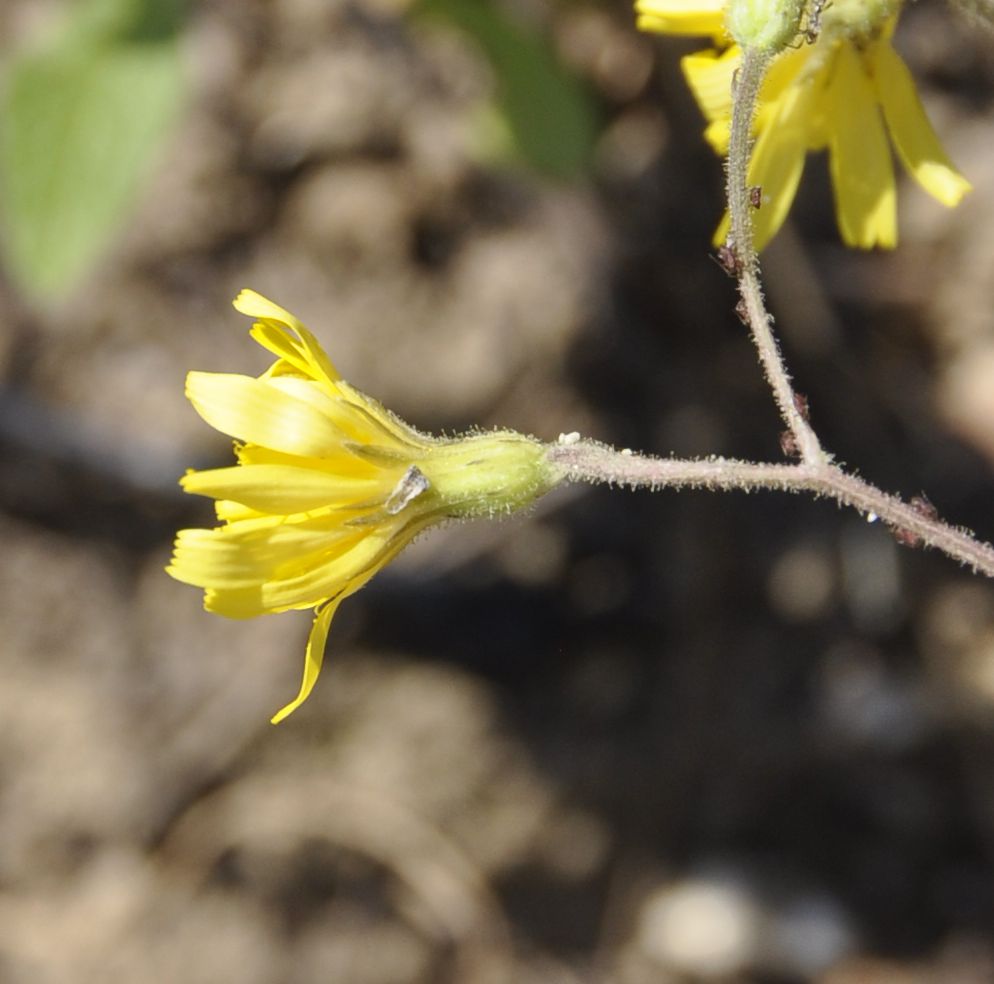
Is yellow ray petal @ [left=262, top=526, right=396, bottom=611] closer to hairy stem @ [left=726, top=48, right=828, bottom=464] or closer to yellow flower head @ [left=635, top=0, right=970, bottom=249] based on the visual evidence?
hairy stem @ [left=726, top=48, right=828, bottom=464]

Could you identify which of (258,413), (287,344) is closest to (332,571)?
(258,413)

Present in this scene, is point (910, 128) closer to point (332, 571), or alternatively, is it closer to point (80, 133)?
point (332, 571)

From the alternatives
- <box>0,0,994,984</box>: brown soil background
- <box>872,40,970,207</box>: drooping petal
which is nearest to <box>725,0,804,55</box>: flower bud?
<box>872,40,970,207</box>: drooping petal

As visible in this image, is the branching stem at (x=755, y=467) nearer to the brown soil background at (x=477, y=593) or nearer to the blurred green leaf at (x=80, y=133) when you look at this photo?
the blurred green leaf at (x=80, y=133)

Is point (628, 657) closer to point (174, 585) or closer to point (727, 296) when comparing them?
point (727, 296)

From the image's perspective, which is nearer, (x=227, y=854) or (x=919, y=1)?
(x=919, y=1)

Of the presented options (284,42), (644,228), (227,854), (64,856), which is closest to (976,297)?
(644,228)
